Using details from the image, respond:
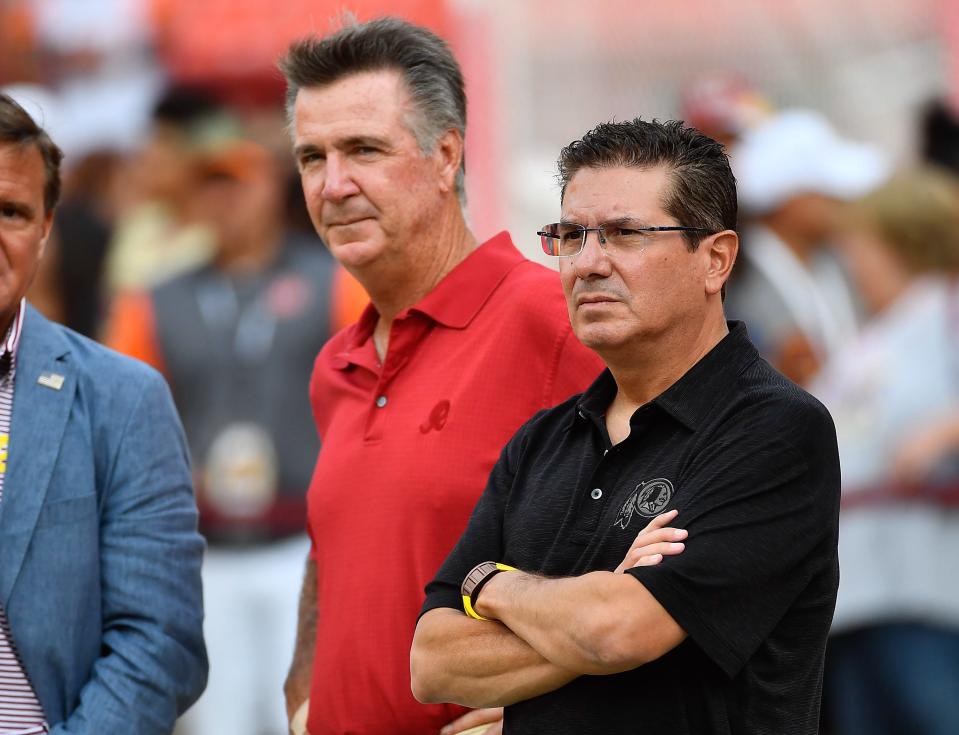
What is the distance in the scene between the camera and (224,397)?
648 cm

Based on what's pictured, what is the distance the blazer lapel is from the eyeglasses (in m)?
1.18

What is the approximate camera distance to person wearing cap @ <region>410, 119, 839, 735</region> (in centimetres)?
264

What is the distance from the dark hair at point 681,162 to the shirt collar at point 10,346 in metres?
1.32

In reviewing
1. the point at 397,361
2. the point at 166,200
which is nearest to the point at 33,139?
the point at 397,361

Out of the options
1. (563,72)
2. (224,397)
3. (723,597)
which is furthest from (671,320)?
(563,72)

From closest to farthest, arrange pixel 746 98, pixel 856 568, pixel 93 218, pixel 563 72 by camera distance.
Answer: pixel 856 568 < pixel 746 98 < pixel 93 218 < pixel 563 72

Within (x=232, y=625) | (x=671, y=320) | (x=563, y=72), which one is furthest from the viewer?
(x=563, y=72)

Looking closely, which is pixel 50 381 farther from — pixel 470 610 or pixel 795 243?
pixel 795 243

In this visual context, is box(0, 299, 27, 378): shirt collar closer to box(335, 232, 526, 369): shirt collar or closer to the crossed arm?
box(335, 232, 526, 369): shirt collar

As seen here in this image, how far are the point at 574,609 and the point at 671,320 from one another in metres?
0.55

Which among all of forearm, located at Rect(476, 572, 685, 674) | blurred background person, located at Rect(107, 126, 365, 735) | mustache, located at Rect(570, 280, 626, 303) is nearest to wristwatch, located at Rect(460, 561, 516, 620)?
forearm, located at Rect(476, 572, 685, 674)

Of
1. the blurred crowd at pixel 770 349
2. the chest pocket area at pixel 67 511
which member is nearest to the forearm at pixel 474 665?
the chest pocket area at pixel 67 511

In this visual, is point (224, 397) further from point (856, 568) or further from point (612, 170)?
point (612, 170)

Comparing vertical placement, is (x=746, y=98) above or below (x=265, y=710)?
above
